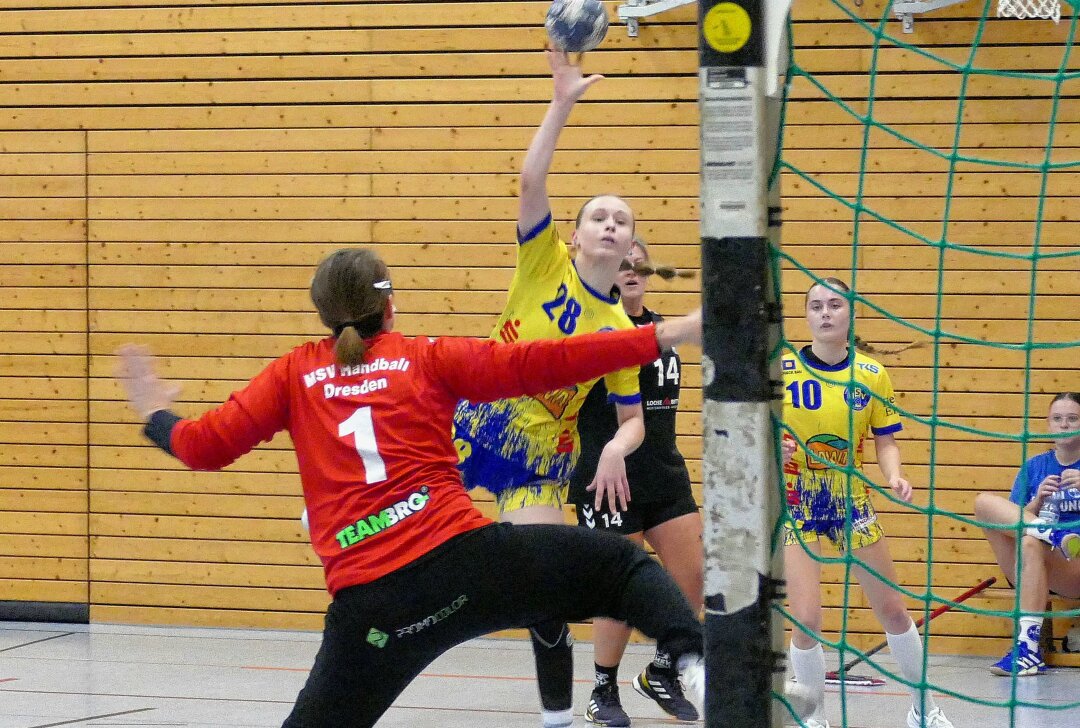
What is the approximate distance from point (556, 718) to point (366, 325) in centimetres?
178

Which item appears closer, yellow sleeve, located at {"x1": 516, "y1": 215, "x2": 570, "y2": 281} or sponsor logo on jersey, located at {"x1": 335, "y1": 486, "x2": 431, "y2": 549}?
sponsor logo on jersey, located at {"x1": 335, "y1": 486, "x2": 431, "y2": 549}

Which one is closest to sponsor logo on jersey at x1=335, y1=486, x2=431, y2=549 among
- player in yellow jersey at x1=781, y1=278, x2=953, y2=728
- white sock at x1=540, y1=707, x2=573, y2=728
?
white sock at x1=540, y1=707, x2=573, y2=728

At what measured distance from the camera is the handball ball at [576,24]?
162 inches

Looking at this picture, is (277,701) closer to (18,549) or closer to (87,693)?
(87,693)

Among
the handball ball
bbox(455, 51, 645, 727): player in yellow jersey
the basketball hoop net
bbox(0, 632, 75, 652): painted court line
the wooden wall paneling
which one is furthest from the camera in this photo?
the wooden wall paneling

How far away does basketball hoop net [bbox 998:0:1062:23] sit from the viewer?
22.7 ft

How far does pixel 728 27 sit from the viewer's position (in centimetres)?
250

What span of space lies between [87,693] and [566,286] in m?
3.34

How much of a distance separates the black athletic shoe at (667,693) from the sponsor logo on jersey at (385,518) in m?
2.80

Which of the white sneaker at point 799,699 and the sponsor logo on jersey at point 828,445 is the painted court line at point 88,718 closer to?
the sponsor logo on jersey at point 828,445

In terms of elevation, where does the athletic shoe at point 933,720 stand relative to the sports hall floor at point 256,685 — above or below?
above

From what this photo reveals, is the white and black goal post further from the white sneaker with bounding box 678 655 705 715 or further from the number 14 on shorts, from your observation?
the number 14 on shorts

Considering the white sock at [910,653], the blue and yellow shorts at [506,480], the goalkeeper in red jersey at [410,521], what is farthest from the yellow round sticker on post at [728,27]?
the white sock at [910,653]

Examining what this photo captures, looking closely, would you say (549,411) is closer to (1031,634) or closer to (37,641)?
(1031,634)
